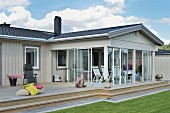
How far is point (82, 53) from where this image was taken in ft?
40.7

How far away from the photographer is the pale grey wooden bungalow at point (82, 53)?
37.7 ft

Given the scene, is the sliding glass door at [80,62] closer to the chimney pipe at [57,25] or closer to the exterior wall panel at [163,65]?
the chimney pipe at [57,25]

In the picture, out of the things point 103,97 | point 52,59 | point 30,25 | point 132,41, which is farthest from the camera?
point 30,25

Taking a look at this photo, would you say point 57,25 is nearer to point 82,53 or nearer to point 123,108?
point 82,53

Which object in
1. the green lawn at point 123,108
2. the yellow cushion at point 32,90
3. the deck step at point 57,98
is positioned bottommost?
the green lawn at point 123,108

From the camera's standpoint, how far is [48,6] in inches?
808

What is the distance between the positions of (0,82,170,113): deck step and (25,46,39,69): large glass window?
480 centimetres

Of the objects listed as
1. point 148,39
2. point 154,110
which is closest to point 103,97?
point 154,110

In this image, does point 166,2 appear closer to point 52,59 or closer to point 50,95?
point 52,59

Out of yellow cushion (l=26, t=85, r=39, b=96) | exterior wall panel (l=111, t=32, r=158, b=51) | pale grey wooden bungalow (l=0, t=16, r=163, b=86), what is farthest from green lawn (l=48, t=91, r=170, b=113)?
exterior wall panel (l=111, t=32, r=158, b=51)

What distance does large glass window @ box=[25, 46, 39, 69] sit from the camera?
42.3 feet

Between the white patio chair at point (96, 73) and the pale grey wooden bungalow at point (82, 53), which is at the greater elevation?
the pale grey wooden bungalow at point (82, 53)

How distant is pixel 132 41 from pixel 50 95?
6.36 meters

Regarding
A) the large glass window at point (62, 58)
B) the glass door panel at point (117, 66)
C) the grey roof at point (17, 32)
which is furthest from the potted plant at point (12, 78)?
the glass door panel at point (117, 66)
